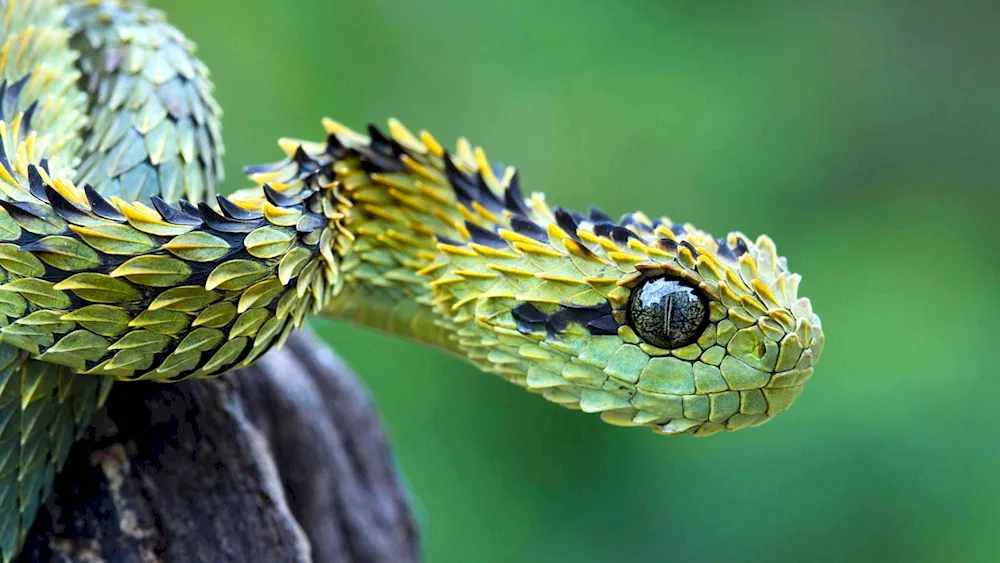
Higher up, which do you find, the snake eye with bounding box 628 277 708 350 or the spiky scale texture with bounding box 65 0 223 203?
the spiky scale texture with bounding box 65 0 223 203

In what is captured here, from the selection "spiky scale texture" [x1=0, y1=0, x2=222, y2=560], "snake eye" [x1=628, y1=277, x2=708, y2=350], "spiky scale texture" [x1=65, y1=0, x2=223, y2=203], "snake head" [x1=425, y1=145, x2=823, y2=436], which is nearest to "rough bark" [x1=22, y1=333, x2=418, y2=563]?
"spiky scale texture" [x1=0, y1=0, x2=222, y2=560]

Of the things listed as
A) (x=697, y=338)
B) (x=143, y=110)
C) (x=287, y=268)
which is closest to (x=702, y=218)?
(x=697, y=338)

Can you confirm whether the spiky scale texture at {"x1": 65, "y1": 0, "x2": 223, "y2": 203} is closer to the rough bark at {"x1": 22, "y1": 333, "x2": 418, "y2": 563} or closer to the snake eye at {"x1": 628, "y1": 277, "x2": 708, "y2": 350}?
the rough bark at {"x1": 22, "y1": 333, "x2": 418, "y2": 563}

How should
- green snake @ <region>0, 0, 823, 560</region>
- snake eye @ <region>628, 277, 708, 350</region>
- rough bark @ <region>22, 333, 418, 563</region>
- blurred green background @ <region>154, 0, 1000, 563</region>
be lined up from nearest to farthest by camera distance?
green snake @ <region>0, 0, 823, 560</region>
snake eye @ <region>628, 277, 708, 350</region>
rough bark @ <region>22, 333, 418, 563</region>
blurred green background @ <region>154, 0, 1000, 563</region>

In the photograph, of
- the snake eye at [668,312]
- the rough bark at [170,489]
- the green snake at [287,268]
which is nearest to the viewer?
the green snake at [287,268]

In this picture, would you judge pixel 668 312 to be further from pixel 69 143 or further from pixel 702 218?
pixel 702 218

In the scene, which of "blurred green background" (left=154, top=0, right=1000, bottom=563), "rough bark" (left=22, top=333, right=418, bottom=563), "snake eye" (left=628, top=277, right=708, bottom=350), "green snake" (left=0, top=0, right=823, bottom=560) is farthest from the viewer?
"blurred green background" (left=154, top=0, right=1000, bottom=563)

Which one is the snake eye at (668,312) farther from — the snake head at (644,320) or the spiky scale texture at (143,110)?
the spiky scale texture at (143,110)

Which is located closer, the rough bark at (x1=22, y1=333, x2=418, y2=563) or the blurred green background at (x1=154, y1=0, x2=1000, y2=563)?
the rough bark at (x1=22, y1=333, x2=418, y2=563)

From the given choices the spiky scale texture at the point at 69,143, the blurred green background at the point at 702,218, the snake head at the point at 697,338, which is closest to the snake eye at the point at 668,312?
the snake head at the point at 697,338
